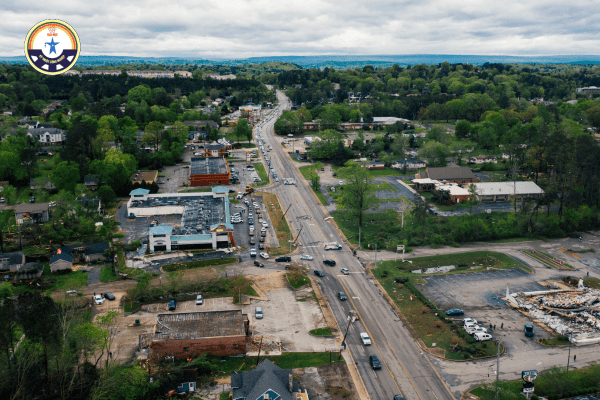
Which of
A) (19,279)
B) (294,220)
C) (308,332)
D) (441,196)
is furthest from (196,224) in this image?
(441,196)

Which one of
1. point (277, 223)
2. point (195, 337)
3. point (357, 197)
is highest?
point (357, 197)

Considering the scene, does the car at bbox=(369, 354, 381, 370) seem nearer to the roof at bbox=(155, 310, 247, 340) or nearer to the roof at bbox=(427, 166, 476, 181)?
the roof at bbox=(155, 310, 247, 340)

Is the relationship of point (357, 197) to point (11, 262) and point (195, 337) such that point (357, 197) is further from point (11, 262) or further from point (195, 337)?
point (11, 262)

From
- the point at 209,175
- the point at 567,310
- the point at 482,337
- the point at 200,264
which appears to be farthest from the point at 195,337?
the point at 209,175

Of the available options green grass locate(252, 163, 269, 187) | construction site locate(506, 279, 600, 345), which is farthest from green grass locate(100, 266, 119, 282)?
construction site locate(506, 279, 600, 345)

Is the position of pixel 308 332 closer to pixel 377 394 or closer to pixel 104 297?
pixel 377 394
